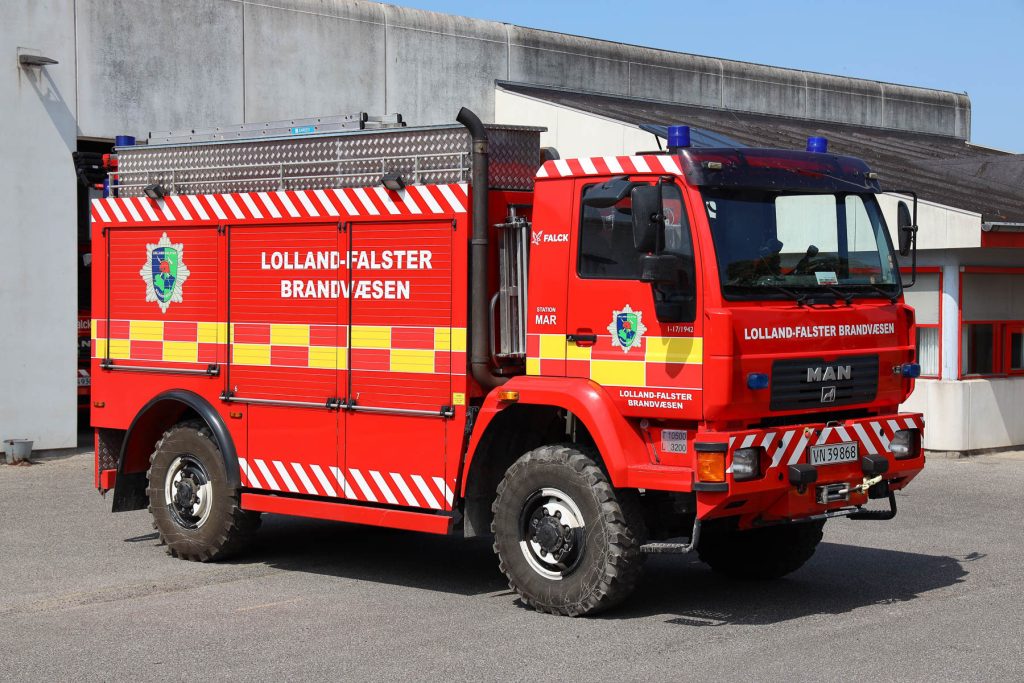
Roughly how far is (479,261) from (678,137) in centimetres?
151

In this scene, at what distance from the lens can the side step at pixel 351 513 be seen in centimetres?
913

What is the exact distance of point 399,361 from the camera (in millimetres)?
9375

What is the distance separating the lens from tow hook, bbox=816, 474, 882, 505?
842 centimetres

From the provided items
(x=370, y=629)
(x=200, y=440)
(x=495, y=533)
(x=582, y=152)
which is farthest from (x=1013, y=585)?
(x=582, y=152)

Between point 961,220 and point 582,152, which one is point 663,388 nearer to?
point 961,220

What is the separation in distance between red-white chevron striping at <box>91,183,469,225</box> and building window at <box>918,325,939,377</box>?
34.8ft

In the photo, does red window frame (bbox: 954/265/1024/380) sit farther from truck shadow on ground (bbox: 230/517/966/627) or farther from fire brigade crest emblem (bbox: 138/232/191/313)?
fire brigade crest emblem (bbox: 138/232/191/313)

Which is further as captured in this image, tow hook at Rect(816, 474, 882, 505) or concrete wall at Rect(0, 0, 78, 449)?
concrete wall at Rect(0, 0, 78, 449)

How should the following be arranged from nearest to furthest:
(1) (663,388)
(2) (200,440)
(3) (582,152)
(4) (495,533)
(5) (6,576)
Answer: (1) (663,388) → (4) (495,533) → (5) (6,576) → (2) (200,440) → (3) (582,152)

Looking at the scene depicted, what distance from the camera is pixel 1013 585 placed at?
927 centimetres

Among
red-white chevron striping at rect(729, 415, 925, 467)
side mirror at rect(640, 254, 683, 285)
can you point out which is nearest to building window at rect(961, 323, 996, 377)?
red-white chevron striping at rect(729, 415, 925, 467)

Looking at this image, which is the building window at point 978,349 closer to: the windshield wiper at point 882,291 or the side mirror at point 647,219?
the windshield wiper at point 882,291

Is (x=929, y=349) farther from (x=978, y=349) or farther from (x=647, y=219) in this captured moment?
(x=647, y=219)

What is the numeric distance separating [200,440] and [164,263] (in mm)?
1422
